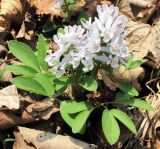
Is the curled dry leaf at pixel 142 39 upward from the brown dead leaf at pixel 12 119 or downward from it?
upward

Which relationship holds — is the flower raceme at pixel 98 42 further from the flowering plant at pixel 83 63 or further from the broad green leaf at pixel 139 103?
the broad green leaf at pixel 139 103

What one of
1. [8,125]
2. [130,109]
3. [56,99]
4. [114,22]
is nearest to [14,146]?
[8,125]

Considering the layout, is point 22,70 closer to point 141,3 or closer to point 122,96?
point 122,96

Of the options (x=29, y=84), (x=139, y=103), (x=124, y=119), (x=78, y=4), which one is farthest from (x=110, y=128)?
(x=78, y=4)

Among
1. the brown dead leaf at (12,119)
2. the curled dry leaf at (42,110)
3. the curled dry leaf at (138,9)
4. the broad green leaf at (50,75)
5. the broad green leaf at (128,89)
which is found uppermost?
the curled dry leaf at (138,9)

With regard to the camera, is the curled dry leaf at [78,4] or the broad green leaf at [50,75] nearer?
the broad green leaf at [50,75]

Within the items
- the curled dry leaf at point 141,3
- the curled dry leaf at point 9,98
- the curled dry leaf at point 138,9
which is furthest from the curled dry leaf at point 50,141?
the curled dry leaf at point 141,3

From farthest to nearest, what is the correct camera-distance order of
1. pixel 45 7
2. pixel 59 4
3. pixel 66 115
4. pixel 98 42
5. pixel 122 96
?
pixel 45 7 → pixel 59 4 → pixel 122 96 → pixel 66 115 → pixel 98 42
